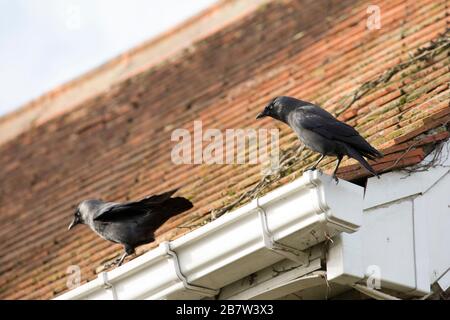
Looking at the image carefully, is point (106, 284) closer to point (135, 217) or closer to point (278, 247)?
point (135, 217)

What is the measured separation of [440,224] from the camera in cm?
609

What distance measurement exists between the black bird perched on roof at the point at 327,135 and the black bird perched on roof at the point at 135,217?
83 centimetres

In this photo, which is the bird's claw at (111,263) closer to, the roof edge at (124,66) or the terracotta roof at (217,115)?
the terracotta roof at (217,115)

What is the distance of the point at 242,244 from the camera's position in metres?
5.88

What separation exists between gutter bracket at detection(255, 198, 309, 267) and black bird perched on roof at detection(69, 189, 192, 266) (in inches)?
29.4

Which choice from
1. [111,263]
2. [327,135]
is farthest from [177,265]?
[111,263]

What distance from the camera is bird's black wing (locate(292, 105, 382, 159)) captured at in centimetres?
579

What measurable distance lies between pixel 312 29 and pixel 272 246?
13.5 feet

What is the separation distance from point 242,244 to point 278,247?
0.64ft

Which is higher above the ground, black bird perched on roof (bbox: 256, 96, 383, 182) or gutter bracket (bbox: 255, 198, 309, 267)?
black bird perched on roof (bbox: 256, 96, 383, 182)

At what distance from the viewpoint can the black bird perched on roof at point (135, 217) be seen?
6.48 metres

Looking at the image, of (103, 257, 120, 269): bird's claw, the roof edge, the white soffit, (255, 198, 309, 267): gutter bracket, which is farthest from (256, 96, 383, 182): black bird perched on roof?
the roof edge

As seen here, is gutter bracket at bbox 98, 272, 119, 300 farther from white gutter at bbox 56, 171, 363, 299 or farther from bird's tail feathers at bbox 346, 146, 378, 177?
bird's tail feathers at bbox 346, 146, 378, 177

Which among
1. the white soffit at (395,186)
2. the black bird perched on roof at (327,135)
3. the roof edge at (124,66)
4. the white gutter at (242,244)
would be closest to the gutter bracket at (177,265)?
the white gutter at (242,244)
